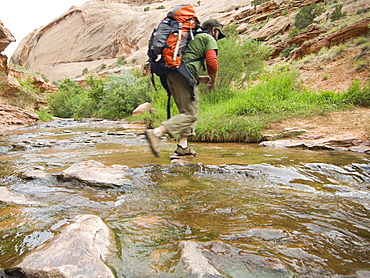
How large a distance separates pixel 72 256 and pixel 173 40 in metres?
2.38

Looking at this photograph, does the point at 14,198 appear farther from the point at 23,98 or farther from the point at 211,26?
the point at 23,98

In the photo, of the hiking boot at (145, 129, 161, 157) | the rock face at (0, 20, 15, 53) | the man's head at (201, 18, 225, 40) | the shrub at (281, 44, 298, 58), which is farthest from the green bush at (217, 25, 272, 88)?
the shrub at (281, 44, 298, 58)

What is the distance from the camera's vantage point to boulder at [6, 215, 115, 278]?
91cm

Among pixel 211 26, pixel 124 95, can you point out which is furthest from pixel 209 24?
pixel 124 95

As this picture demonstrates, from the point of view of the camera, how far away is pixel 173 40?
262cm

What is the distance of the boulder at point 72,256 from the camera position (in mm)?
913

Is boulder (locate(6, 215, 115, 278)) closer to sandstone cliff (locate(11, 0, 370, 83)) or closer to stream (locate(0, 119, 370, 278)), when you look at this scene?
stream (locate(0, 119, 370, 278))

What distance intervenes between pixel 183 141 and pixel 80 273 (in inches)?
107

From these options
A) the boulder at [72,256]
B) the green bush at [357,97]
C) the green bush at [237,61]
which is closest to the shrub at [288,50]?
the green bush at [237,61]

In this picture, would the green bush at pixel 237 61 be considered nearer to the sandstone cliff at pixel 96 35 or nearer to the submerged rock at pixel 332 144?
the submerged rock at pixel 332 144

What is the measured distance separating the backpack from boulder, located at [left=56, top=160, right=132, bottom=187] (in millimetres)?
1406

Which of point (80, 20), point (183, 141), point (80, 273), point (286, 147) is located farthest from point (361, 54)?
point (80, 20)

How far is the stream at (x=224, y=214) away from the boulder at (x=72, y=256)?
0.08m

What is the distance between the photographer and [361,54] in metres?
10.7
